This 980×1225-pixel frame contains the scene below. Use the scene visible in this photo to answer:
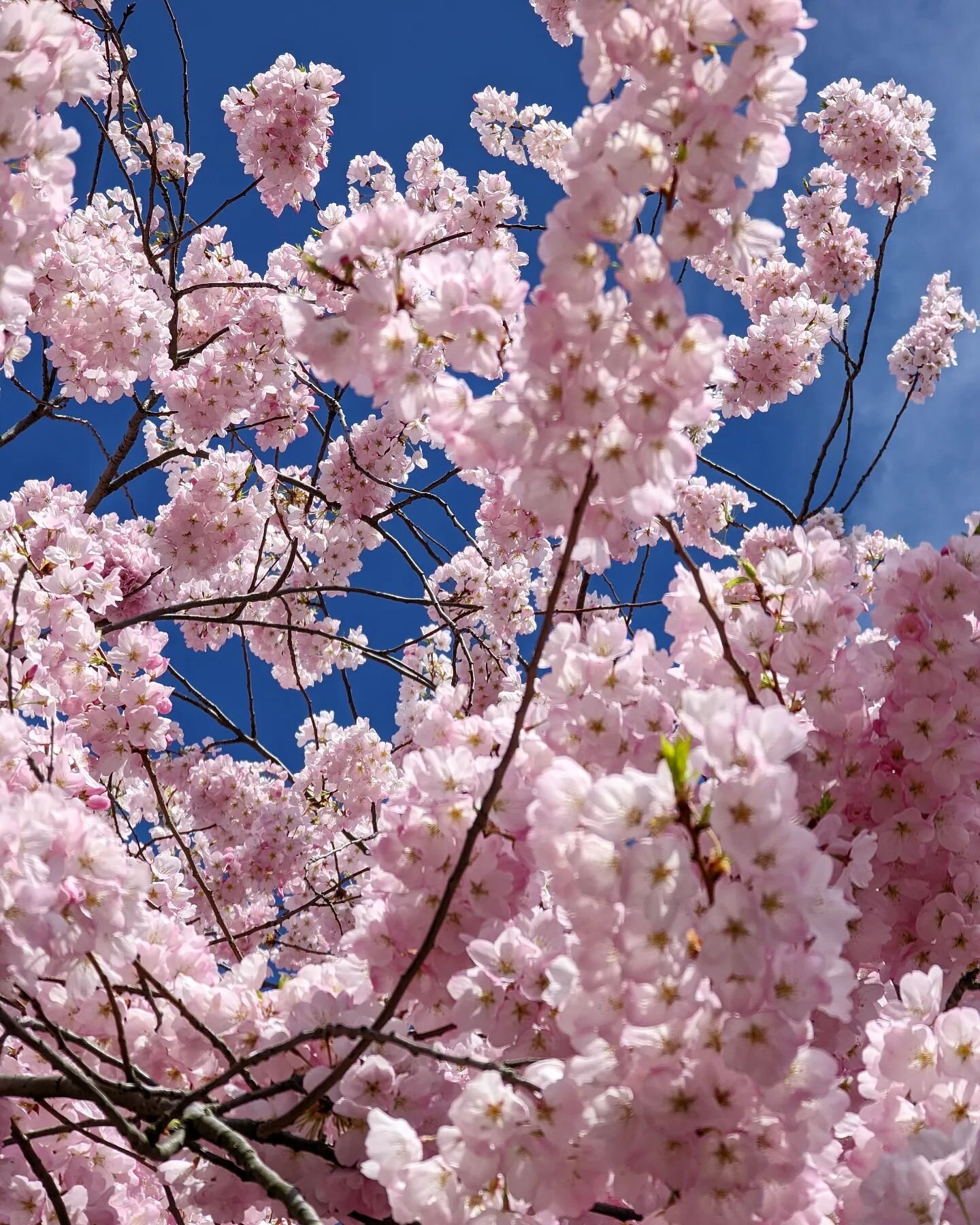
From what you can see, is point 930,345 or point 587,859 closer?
point 587,859

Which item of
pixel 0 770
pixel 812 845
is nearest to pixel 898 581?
pixel 812 845

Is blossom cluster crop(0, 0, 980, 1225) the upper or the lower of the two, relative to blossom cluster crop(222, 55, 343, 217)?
lower

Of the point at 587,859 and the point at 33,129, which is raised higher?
the point at 33,129

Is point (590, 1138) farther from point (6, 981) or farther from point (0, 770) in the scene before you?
point (0, 770)

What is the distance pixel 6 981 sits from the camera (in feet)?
6.51

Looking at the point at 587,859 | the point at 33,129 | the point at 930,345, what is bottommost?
the point at 587,859

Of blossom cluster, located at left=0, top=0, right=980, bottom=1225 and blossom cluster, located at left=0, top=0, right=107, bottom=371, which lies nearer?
blossom cluster, located at left=0, top=0, right=980, bottom=1225

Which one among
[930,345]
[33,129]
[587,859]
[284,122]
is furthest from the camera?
[930,345]

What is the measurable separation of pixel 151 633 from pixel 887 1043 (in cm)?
307

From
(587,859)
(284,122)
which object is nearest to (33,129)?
(587,859)

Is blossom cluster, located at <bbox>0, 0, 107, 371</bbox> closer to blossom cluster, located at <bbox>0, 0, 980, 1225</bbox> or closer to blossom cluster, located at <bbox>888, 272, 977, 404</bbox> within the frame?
blossom cluster, located at <bbox>0, 0, 980, 1225</bbox>

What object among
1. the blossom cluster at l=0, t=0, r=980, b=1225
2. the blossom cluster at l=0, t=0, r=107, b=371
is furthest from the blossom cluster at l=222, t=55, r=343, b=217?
the blossom cluster at l=0, t=0, r=107, b=371

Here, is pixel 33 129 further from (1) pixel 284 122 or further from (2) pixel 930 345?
(2) pixel 930 345

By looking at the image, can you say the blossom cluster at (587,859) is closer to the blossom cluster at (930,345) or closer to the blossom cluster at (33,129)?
the blossom cluster at (33,129)
